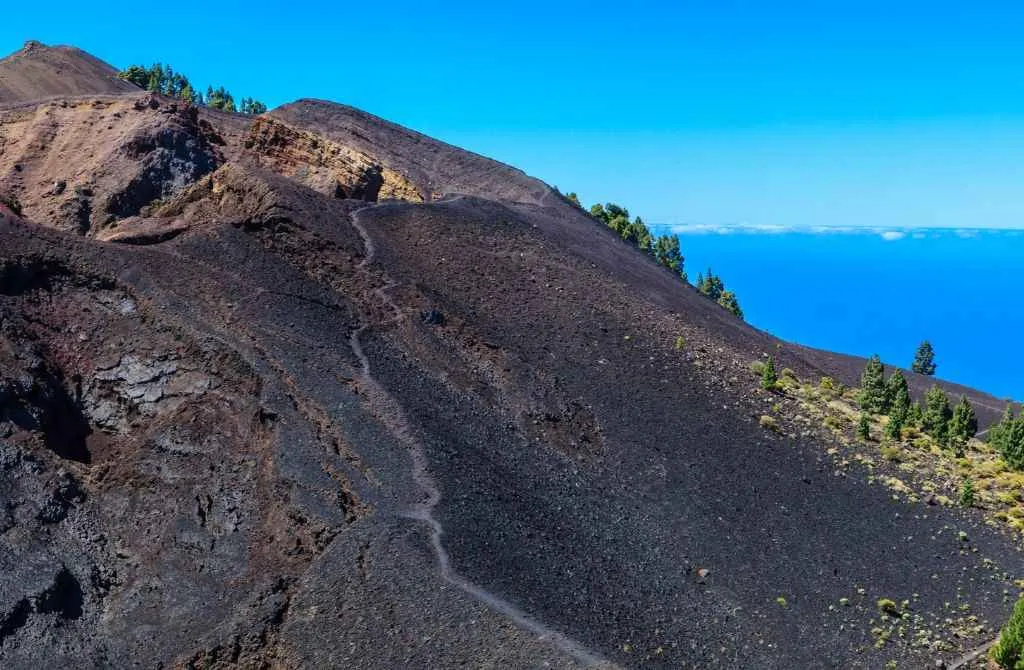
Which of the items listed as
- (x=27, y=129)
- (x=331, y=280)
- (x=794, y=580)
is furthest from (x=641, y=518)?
(x=27, y=129)

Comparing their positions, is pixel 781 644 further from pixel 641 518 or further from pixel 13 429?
pixel 13 429

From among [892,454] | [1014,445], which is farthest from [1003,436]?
[892,454]

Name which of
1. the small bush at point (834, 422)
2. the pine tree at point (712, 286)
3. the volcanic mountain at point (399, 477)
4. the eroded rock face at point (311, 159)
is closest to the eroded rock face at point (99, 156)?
the eroded rock face at point (311, 159)

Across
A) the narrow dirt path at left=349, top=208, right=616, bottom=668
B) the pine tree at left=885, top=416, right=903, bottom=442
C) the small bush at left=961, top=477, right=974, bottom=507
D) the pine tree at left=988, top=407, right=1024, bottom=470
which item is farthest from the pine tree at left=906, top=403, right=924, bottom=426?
the narrow dirt path at left=349, top=208, right=616, bottom=668

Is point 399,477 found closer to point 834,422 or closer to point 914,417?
point 834,422

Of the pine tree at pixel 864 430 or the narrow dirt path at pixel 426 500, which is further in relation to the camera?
the pine tree at pixel 864 430

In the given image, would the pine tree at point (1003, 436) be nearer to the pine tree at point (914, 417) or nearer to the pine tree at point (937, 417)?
the pine tree at point (937, 417)

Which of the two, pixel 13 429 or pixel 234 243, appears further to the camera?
pixel 234 243
